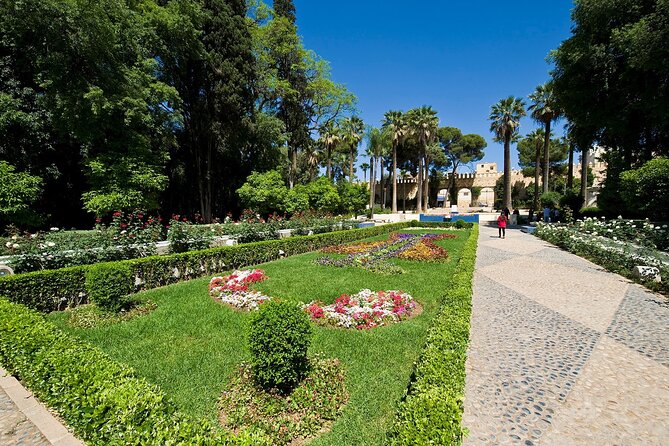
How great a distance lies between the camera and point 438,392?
2.33m

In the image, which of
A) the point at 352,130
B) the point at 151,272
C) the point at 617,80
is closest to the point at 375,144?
the point at 352,130

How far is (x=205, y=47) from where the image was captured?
2058 centimetres

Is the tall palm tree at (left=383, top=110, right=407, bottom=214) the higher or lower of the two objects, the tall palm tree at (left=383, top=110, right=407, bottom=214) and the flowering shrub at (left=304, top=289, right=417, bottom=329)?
the higher

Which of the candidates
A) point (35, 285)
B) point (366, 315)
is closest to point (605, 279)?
point (366, 315)

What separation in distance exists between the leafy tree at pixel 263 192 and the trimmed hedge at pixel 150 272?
37.9ft

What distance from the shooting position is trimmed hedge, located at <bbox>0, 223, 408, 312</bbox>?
6.05 meters

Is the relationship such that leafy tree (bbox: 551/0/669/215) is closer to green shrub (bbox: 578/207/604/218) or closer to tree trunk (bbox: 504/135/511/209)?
green shrub (bbox: 578/207/604/218)

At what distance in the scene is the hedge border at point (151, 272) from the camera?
6.06 m

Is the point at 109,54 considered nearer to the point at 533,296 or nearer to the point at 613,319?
the point at 533,296

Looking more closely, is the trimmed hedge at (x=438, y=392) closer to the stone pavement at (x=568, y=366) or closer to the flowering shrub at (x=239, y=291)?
the stone pavement at (x=568, y=366)

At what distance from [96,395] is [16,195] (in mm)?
19162

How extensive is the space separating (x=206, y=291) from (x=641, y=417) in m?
7.88

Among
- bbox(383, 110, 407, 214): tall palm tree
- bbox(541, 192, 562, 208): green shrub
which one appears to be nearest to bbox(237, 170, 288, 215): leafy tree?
bbox(383, 110, 407, 214): tall palm tree

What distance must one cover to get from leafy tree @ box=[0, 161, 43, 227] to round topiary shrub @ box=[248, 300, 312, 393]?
1870 cm
